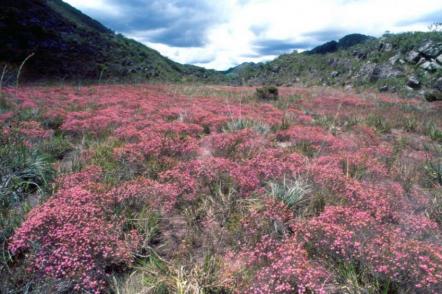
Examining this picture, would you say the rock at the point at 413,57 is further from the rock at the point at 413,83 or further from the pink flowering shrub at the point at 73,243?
the pink flowering shrub at the point at 73,243

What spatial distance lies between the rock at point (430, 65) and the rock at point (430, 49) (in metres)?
1.34

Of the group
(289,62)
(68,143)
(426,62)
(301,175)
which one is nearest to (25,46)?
(68,143)

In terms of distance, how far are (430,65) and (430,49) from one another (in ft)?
11.8

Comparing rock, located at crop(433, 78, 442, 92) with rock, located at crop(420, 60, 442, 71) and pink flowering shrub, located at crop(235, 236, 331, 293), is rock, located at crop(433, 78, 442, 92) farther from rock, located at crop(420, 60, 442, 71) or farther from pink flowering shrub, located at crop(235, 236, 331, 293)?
pink flowering shrub, located at crop(235, 236, 331, 293)

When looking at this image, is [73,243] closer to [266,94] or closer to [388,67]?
[266,94]

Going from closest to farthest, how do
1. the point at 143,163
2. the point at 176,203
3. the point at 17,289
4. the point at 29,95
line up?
the point at 17,289, the point at 176,203, the point at 143,163, the point at 29,95

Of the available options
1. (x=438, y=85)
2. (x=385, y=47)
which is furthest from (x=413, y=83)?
(x=385, y=47)

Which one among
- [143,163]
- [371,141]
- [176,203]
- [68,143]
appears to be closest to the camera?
[176,203]

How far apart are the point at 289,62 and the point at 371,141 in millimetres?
62585

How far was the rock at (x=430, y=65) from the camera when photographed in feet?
104

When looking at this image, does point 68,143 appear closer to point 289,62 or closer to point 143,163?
point 143,163

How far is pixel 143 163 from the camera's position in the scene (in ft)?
21.2

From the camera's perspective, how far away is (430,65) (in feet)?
106

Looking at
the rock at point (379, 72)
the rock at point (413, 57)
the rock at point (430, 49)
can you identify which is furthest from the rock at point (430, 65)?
the rock at point (413, 57)
